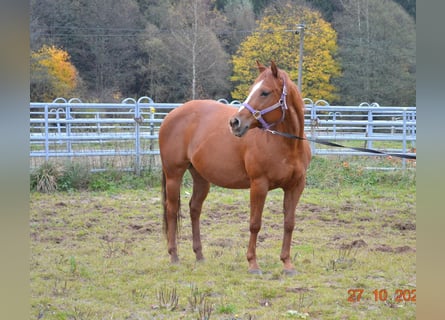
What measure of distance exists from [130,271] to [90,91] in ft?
87.4

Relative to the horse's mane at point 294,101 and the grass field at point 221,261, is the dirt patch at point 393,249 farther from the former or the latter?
the horse's mane at point 294,101

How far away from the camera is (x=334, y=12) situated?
106ft

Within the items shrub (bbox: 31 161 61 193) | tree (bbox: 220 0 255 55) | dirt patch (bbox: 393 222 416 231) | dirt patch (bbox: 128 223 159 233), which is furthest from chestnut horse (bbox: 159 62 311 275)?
tree (bbox: 220 0 255 55)

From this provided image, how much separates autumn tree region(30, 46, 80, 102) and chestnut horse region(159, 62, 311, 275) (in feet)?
62.5

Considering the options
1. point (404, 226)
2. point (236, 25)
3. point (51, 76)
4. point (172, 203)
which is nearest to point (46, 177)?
point (172, 203)

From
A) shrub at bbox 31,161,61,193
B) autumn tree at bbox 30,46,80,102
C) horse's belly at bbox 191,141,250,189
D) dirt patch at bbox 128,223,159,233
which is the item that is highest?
autumn tree at bbox 30,46,80,102

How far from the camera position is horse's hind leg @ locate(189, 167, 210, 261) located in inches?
205

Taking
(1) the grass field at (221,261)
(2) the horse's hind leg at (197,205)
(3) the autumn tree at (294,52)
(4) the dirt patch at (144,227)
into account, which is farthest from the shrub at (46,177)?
(3) the autumn tree at (294,52)

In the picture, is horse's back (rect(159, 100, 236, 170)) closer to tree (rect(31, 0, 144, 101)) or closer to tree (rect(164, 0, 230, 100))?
tree (rect(164, 0, 230, 100))

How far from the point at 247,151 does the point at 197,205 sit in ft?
3.23

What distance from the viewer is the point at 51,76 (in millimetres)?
24266

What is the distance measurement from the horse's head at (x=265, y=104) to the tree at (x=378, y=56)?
23.3 m

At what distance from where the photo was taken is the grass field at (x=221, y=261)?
377 cm

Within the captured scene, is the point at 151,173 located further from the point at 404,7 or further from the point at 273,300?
the point at 404,7
